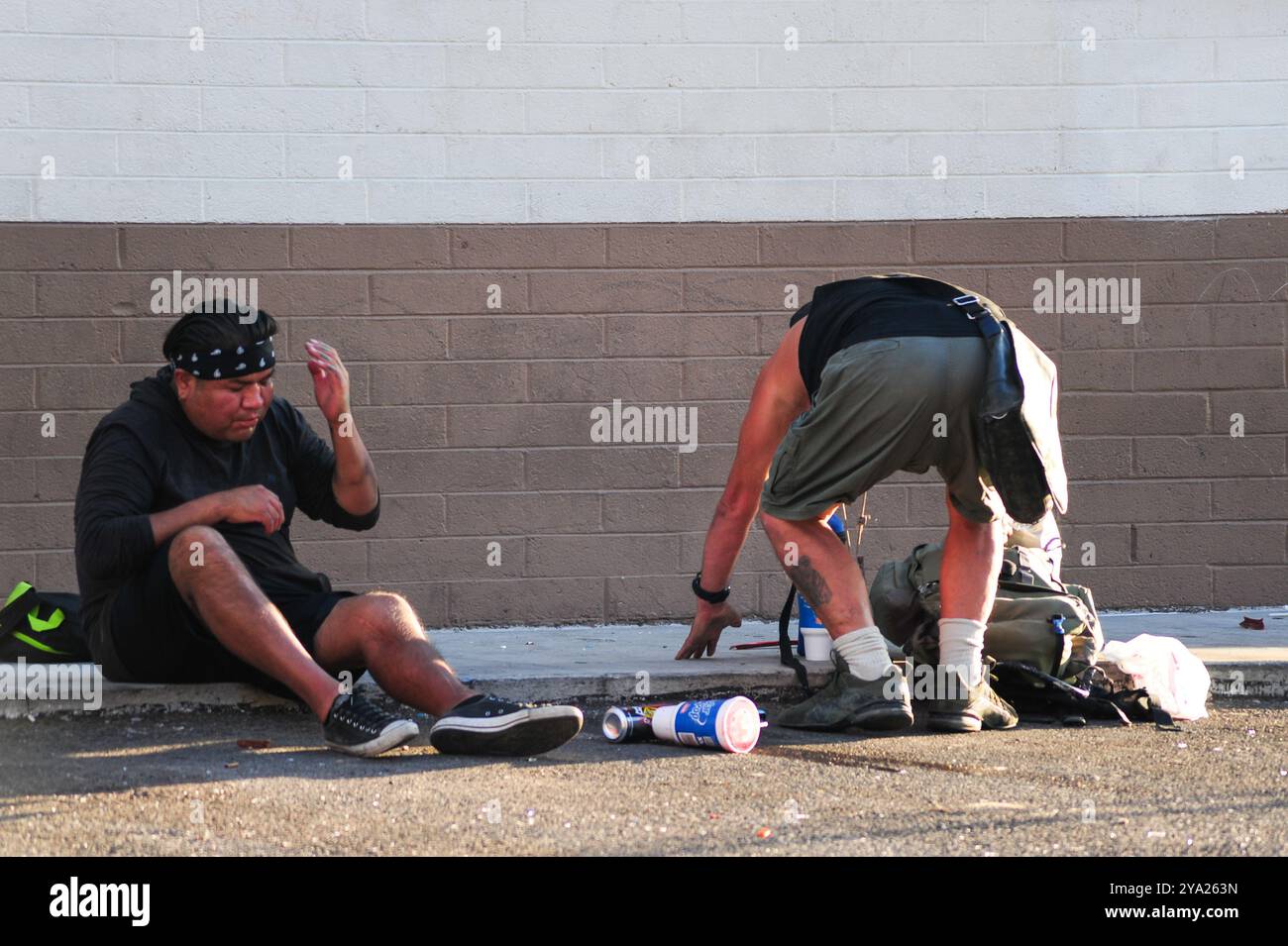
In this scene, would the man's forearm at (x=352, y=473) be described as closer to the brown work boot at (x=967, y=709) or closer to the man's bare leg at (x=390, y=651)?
the man's bare leg at (x=390, y=651)

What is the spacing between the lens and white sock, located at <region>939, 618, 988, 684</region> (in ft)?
16.5

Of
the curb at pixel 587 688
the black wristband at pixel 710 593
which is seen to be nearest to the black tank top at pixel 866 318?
the black wristband at pixel 710 593

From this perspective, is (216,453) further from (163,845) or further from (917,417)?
(917,417)

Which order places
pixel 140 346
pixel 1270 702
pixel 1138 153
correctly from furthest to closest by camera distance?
pixel 1138 153, pixel 140 346, pixel 1270 702

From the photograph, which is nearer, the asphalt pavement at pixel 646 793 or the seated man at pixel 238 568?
the asphalt pavement at pixel 646 793

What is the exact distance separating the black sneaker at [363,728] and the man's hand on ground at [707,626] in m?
1.34

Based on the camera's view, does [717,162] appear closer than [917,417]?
No

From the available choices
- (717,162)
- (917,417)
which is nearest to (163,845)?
(917,417)

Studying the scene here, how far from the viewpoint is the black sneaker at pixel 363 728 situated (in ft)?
14.7

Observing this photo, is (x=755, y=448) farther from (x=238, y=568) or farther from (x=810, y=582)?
(x=238, y=568)

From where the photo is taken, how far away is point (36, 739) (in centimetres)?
489

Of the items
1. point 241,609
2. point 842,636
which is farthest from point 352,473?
point 842,636

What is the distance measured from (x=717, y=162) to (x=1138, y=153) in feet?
6.46

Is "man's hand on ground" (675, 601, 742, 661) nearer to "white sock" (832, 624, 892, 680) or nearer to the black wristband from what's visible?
the black wristband
